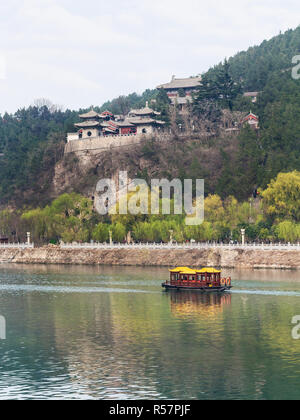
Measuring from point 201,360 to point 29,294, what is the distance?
27662 mm

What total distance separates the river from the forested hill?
89.9 m

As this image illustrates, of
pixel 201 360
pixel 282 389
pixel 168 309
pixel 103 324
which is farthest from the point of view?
pixel 168 309

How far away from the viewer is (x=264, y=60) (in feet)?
509

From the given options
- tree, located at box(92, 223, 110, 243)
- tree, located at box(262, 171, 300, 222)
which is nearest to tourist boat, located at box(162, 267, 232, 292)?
tree, located at box(262, 171, 300, 222)

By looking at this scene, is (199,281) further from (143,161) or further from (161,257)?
(143,161)

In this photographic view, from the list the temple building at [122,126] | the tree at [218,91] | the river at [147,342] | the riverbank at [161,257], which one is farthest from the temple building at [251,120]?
the river at [147,342]

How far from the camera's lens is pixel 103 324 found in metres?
45.0

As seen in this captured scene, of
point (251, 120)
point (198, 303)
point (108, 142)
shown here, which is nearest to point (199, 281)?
point (198, 303)

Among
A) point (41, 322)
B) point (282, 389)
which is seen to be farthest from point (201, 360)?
point (41, 322)

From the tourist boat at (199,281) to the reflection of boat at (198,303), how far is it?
0.66 m

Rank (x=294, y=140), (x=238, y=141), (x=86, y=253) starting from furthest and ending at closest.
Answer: (x=238, y=141) < (x=294, y=140) < (x=86, y=253)

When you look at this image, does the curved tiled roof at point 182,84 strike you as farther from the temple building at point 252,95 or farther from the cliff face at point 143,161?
the cliff face at point 143,161

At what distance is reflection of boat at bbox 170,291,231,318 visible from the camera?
162 feet
